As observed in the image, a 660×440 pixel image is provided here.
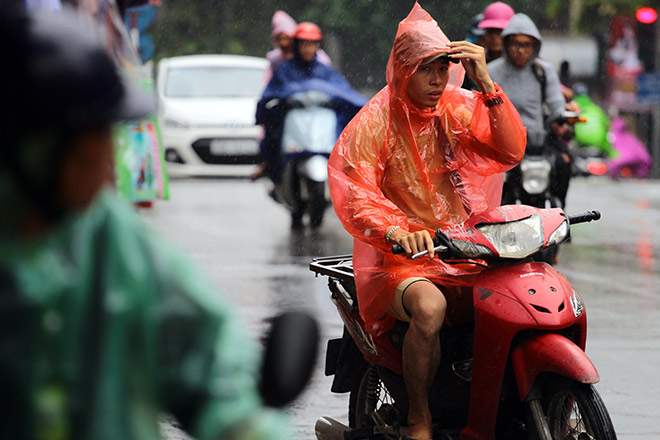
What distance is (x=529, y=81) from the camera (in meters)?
8.40

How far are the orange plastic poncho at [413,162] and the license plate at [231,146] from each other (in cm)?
1292

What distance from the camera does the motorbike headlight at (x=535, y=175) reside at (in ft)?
28.7

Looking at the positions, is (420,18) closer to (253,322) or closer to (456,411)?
(456,411)

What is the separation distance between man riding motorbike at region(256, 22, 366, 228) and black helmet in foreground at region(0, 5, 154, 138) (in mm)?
11043

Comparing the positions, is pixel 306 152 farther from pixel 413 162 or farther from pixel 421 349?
pixel 421 349

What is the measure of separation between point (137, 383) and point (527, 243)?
2.54m

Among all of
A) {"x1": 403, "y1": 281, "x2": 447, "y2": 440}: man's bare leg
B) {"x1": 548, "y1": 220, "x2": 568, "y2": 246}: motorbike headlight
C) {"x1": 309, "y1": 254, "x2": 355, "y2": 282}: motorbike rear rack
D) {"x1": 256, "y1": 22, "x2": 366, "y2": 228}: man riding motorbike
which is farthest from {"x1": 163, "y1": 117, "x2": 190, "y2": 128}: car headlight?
{"x1": 548, "y1": 220, "x2": 568, "y2": 246}: motorbike headlight

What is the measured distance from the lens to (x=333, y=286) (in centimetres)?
478

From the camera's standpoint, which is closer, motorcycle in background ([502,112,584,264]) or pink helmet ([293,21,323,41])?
motorcycle in background ([502,112,584,264])

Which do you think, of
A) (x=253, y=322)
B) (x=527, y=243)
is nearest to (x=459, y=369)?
(x=527, y=243)

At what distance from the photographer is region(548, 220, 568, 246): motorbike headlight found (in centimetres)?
404

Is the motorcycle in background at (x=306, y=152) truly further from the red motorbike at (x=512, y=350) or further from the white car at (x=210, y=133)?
the red motorbike at (x=512, y=350)

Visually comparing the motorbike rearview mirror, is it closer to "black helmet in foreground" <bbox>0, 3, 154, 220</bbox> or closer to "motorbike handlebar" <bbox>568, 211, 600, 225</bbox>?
"black helmet in foreground" <bbox>0, 3, 154, 220</bbox>

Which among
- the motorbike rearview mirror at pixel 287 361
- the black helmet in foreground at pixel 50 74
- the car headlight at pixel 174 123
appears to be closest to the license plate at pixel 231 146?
the car headlight at pixel 174 123
